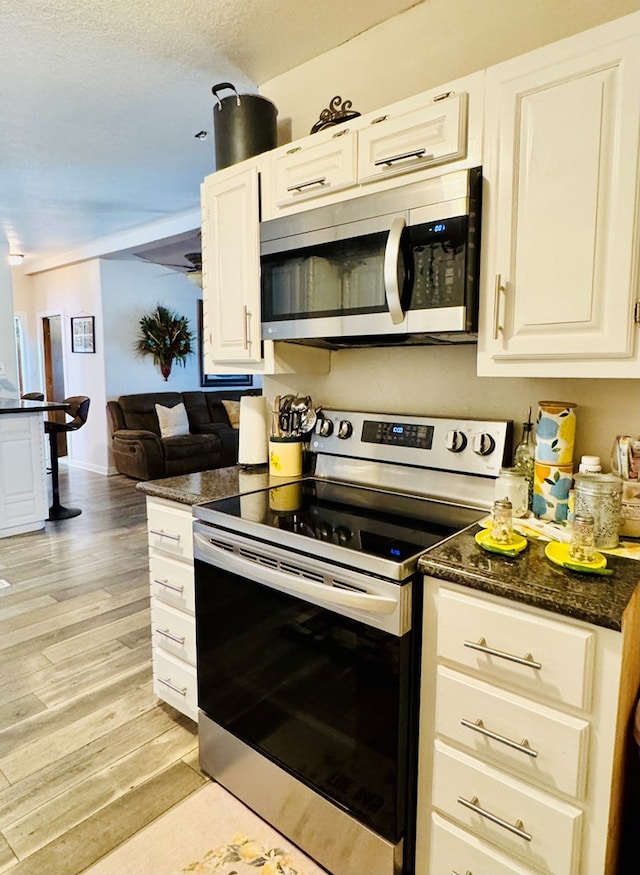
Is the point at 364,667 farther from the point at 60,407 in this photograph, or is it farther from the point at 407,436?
the point at 60,407

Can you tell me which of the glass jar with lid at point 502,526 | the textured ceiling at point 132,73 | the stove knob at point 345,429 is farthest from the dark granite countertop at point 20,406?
the glass jar with lid at point 502,526

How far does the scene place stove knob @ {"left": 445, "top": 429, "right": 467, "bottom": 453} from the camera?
1677mm

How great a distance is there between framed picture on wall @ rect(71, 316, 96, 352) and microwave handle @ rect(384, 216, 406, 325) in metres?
6.03

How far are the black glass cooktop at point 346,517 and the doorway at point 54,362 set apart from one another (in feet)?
22.6

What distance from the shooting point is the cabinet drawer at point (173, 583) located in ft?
6.01

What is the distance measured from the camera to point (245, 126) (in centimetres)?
199

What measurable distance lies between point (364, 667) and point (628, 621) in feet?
1.91

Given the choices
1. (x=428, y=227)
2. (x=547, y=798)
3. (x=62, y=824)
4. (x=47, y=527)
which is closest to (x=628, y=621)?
(x=547, y=798)

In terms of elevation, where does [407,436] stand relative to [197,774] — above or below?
above

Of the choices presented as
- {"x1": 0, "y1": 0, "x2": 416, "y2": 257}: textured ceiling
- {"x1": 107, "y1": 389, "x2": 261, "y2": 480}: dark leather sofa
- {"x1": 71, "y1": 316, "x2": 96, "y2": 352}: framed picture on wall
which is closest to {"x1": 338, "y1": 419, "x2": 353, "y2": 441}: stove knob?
{"x1": 0, "y1": 0, "x2": 416, "y2": 257}: textured ceiling

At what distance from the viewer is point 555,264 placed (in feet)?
4.29

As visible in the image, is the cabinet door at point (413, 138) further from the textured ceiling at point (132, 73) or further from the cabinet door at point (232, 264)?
the textured ceiling at point (132, 73)

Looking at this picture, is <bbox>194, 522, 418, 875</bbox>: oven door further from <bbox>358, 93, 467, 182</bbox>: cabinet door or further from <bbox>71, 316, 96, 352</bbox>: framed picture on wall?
<bbox>71, 316, 96, 352</bbox>: framed picture on wall

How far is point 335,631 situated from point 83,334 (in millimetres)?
6531
